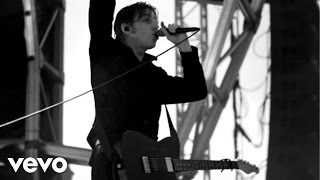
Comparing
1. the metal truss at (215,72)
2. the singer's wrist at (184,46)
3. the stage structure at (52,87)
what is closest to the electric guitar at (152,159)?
the singer's wrist at (184,46)

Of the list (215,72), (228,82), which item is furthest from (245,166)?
(228,82)

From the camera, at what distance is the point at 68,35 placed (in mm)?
3762

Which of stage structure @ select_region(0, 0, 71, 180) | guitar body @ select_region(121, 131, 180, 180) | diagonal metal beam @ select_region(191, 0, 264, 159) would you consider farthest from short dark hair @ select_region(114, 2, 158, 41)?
diagonal metal beam @ select_region(191, 0, 264, 159)

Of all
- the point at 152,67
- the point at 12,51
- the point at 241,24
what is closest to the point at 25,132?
the point at 12,51

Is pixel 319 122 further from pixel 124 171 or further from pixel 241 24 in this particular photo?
pixel 124 171

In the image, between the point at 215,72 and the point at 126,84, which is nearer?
the point at 126,84

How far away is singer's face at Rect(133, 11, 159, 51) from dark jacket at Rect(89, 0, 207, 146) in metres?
0.04

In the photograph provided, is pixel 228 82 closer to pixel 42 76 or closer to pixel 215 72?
pixel 215 72

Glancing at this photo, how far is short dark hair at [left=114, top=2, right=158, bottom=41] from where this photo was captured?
2.07 metres

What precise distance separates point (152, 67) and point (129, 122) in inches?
6.6

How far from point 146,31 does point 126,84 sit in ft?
0.54

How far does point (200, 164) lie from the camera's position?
A: 2.12 metres

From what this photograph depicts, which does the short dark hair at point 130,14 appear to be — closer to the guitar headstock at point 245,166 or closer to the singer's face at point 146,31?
the singer's face at point 146,31

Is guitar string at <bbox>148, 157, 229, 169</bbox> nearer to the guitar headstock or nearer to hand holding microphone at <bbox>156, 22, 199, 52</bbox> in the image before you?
the guitar headstock
